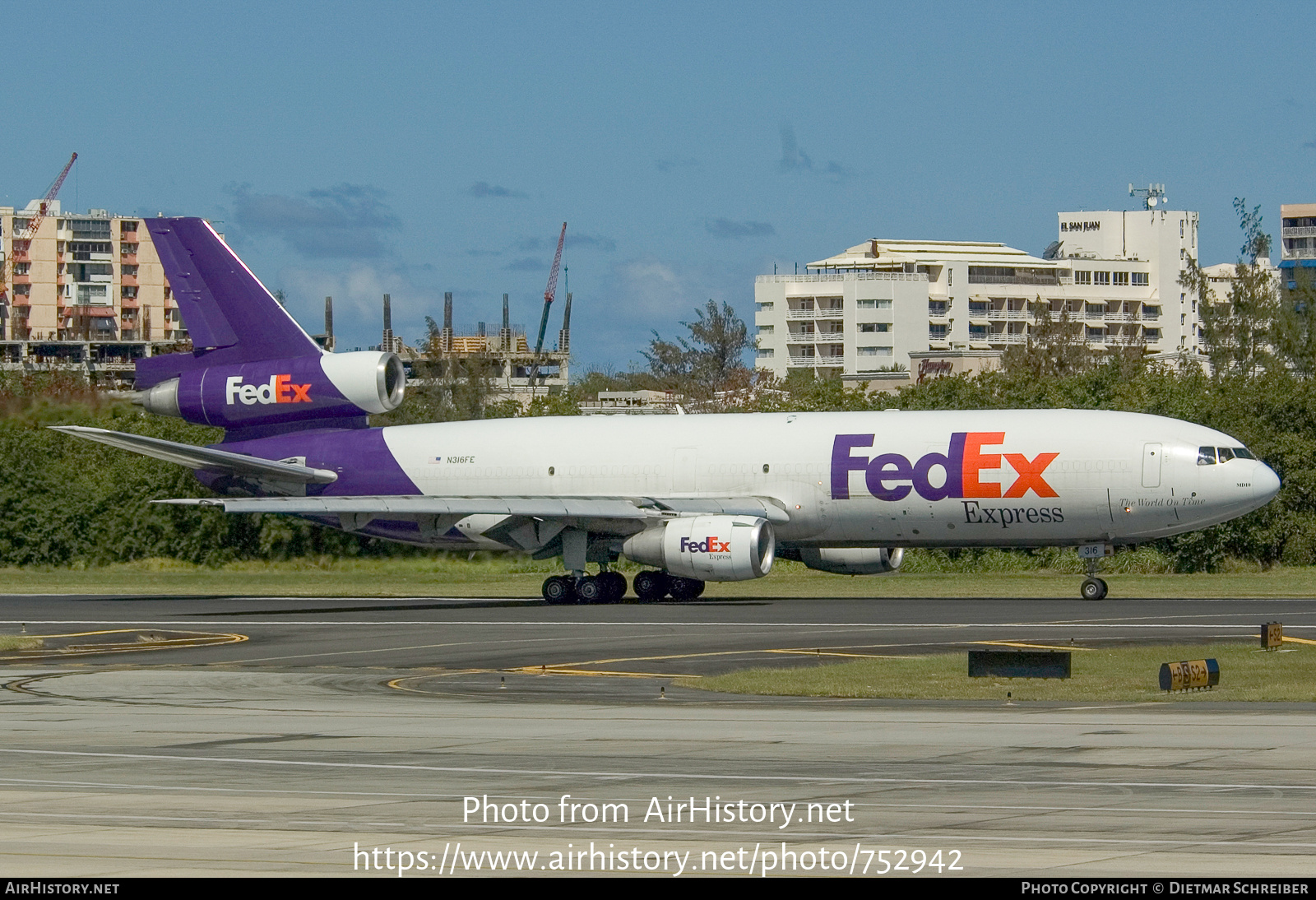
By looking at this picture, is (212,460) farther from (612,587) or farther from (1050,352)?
(1050,352)

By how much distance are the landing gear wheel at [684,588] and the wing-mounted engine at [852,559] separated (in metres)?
2.74

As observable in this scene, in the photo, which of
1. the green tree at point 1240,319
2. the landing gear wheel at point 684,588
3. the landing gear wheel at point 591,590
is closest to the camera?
the landing gear wheel at point 591,590

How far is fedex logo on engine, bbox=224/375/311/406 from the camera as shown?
53.2 m

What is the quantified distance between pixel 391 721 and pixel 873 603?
2561 centimetres

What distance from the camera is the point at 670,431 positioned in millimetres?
50875

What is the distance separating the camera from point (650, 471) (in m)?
50.3

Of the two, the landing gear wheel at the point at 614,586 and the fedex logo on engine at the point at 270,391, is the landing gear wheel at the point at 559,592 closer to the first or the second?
Answer: the landing gear wheel at the point at 614,586

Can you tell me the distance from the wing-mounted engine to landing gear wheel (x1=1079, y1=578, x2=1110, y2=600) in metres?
6.87

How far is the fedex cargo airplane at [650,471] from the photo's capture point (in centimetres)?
4616

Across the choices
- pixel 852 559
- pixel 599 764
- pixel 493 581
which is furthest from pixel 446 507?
pixel 599 764

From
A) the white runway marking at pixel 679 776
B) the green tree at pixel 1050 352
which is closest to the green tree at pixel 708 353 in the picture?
the green tree at pixel 1050 352

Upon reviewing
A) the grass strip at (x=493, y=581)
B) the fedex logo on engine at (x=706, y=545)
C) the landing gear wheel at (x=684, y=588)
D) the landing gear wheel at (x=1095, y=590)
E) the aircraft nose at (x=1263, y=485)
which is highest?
the aircraft nose at (x=1263, y=485)

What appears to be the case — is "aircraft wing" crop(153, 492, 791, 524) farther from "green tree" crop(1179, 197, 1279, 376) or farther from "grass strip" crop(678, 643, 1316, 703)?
"green tree" crop(1179, 197, 1279, 376)
